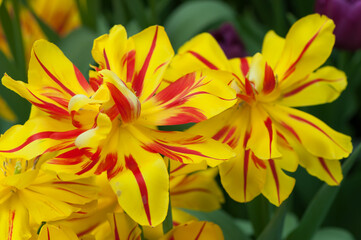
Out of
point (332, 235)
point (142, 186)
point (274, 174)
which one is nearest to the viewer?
point (142, 186)

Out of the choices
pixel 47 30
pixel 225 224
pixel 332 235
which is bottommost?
pixel 332 235

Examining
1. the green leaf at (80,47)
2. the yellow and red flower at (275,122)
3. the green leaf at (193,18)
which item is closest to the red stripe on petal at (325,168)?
the yellow and red flower at (275,122)

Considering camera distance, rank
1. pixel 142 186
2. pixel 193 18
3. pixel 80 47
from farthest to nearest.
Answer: pixel 193 18, pixel 80 47, pixel 142 186

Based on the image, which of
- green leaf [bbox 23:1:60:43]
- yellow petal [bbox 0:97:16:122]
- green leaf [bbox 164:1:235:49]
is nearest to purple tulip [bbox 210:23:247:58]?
green leaf [bbox 164:1:235:49]

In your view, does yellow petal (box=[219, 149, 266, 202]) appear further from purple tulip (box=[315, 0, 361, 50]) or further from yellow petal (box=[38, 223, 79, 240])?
purple tulip (box=[315, 0, 361, 50])

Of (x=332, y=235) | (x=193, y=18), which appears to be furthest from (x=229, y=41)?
(x=332, y=235)

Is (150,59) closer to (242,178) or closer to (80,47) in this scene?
(242,178)
